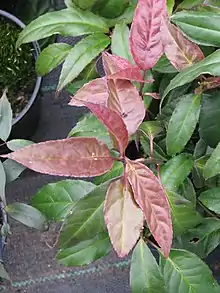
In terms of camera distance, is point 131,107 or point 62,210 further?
point 62,210

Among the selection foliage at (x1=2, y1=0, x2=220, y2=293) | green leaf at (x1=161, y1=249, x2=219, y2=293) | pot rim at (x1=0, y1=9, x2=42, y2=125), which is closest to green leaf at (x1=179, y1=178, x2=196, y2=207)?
foliage at (x1=2, y1=0, x2=220, y2=293)

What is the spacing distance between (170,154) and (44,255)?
688mm

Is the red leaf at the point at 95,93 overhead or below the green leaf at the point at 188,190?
overhead

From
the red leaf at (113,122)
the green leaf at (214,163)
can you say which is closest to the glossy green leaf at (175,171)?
the green leaf at (214,163)

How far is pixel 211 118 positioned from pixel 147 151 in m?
0.13

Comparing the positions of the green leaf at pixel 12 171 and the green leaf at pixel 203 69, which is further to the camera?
the green leaf at pixel 12 171

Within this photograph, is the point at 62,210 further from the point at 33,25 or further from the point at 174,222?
the point at 33,25

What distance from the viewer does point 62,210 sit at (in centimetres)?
111

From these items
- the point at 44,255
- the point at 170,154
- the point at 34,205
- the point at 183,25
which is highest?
the point at 183,25

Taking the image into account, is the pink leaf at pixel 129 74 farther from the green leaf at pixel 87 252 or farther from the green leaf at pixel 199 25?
the green leaf at pixel 87 252

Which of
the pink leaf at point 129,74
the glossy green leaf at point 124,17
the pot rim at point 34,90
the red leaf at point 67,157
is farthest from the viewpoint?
the pot rim at point 34,90

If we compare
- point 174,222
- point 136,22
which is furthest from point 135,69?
point 174,222

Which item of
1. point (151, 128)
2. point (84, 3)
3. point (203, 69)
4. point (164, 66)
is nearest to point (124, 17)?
point (84, 3)

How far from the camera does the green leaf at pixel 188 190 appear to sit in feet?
3.63
